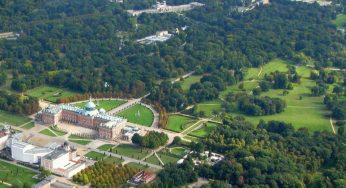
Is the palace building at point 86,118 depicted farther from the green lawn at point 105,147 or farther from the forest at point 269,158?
the forest at point 269,158

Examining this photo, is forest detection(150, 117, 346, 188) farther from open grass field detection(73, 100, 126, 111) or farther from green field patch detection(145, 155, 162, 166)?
open grass field detection(73, 100, 126, 111)

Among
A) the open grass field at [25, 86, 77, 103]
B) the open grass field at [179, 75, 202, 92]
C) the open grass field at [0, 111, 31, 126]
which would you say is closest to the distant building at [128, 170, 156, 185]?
the open grass field at [0, 111, 31, 126]

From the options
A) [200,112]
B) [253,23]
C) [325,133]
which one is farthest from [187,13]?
[325,133]

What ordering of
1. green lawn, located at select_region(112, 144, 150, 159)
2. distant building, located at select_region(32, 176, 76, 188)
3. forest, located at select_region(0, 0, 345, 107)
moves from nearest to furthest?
distant building, located at select_region(32, 176, 76, 188)
green lawn, located at select_region(112, 144, 150, 159)
forest, located at select_region(0, 0, 345, 107)

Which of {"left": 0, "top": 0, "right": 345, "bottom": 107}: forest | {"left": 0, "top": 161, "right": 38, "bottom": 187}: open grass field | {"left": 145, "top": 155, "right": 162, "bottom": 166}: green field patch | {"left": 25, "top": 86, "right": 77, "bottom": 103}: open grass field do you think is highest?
{"left": 0, "top": 0, "right": 345, "bottom": 107}: forest

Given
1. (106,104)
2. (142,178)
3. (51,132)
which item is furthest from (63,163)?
(106,104)

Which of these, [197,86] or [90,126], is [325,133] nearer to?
[197,86]
